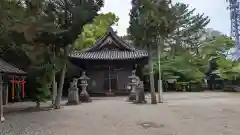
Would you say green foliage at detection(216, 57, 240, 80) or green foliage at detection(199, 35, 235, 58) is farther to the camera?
green foliage at detection(199, 35, 235, 58)

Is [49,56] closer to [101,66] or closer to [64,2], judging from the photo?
[64,2]

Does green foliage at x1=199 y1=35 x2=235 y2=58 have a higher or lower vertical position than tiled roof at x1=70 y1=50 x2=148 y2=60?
higher

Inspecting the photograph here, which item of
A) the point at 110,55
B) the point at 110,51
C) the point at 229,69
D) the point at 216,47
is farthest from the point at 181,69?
the point at 110,55

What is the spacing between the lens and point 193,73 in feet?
104

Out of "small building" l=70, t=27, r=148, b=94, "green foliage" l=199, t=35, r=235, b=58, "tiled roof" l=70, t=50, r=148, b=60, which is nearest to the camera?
"tiled roof" l=70, t=50, r=148, b=60

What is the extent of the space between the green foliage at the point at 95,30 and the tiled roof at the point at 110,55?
17.6ft

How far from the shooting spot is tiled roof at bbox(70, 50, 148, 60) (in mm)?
26266

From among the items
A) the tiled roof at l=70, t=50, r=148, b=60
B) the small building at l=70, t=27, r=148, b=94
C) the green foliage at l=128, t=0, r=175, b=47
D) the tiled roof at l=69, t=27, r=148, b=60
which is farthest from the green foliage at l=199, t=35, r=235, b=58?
the green foliage at l=128, t=0, r=175, b=47

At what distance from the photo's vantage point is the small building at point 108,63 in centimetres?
2670

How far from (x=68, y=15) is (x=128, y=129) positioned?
25.2 feet

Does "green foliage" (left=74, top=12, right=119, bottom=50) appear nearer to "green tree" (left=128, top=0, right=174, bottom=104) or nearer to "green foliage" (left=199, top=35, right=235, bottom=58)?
"green foliage" (left=199, top=35, right=235, bottom=58)

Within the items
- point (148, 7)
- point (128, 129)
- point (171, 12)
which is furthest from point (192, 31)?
point (128, 129)

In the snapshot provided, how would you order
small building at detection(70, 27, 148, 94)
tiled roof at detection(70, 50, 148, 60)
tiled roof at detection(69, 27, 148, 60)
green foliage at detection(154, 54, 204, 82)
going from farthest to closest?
green foliage at detection(154, 54, 204, 82), small building at detection(70, 27, 148, 94), tiled roof at detection(69, 27, 148, 60), tiled roof at detection(70, 50, 148, 60)

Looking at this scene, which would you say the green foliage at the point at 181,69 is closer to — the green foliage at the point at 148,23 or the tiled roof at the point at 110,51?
the tiled roof at the point at 110,51
